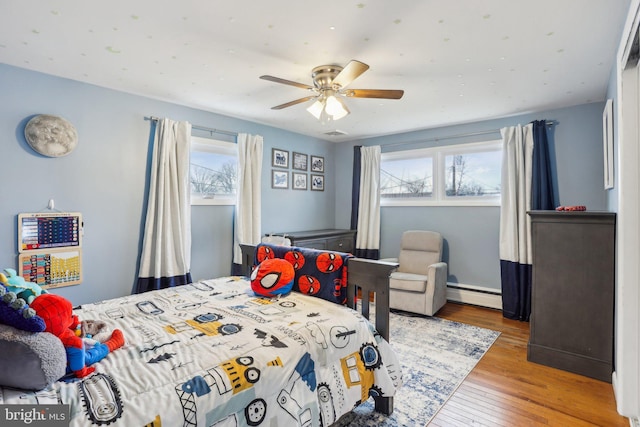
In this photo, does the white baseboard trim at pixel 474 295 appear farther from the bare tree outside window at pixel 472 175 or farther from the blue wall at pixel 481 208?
the bare tree outside window at pixel 472 175

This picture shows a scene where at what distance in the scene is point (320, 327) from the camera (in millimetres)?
1762

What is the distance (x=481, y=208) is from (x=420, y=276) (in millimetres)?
1204

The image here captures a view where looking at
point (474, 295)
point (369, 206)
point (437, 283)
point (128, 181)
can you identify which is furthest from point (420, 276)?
point (128, 181)

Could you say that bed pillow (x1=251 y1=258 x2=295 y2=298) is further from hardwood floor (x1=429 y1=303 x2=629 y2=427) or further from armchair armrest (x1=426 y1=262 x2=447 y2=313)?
armchair armrest (x1=426 y1=262 x2=447 y2=313)

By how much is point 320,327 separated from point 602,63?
2.86 m

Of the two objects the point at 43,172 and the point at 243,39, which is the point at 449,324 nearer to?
the point at 243,39

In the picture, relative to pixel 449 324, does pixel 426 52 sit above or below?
above

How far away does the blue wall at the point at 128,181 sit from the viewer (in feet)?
8.50

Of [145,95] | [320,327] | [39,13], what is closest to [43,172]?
[145,95]

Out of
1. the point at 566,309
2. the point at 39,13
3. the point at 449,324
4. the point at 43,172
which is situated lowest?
the point at 449,324

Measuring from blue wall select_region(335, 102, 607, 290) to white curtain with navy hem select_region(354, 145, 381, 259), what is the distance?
0.16m

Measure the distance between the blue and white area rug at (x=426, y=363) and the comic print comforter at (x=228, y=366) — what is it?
0.27m

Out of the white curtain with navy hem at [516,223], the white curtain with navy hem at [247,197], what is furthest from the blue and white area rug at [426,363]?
the white curtain with navy hem at [247,197]

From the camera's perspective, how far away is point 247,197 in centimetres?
400
